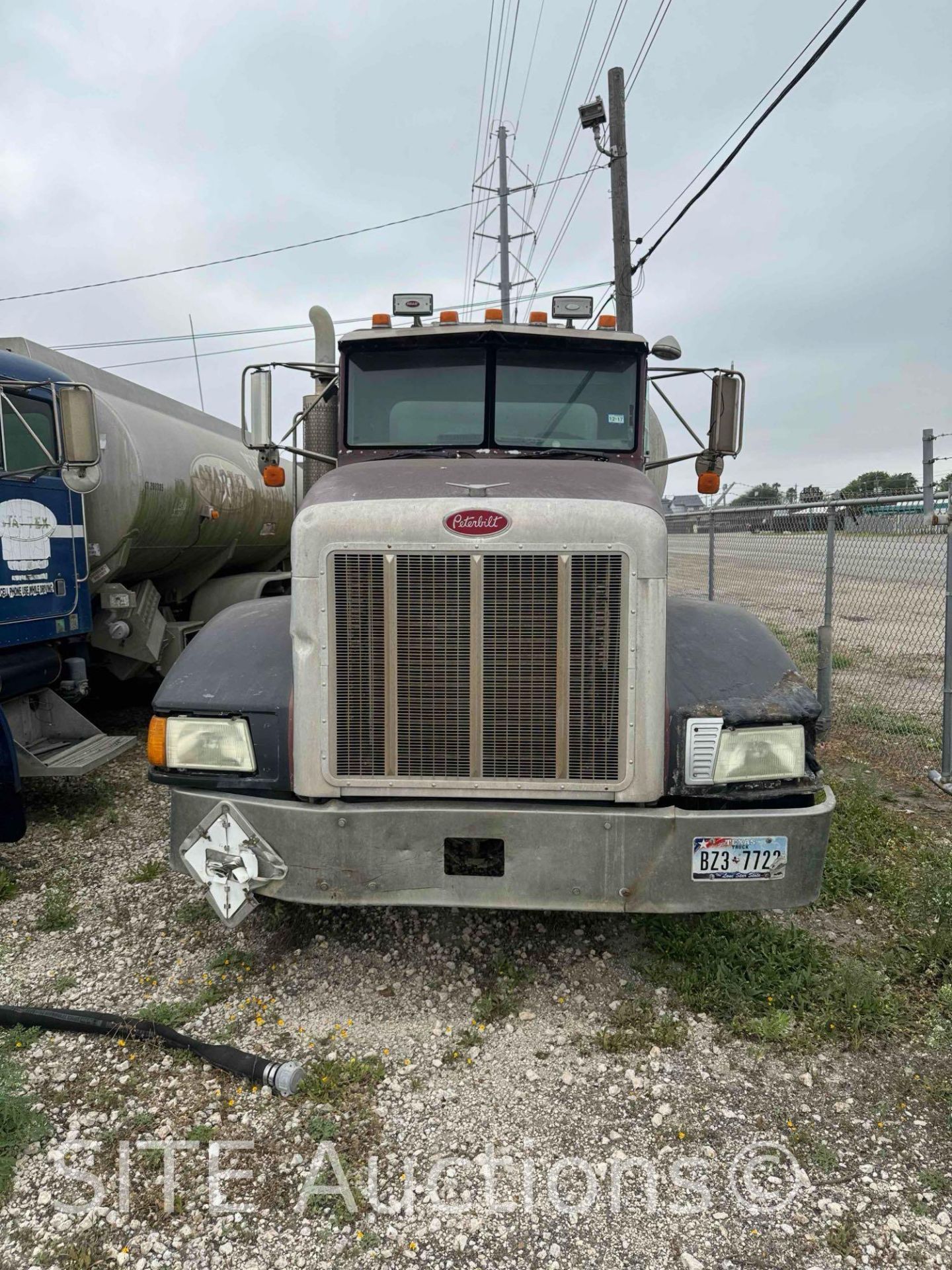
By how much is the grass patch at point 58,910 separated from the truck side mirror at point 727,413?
4.16 metres

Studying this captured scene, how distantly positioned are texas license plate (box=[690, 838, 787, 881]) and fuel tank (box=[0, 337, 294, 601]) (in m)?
5.12

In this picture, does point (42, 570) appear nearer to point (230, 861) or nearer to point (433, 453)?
point (433, 453)

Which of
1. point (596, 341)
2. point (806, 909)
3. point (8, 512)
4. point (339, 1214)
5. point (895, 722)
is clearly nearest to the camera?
point (339, 1214)

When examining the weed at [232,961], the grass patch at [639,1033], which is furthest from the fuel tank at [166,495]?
Result: the grass patch at [639,1033]

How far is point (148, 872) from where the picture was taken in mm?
4410

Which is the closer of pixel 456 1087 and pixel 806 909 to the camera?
pixel 456 1087

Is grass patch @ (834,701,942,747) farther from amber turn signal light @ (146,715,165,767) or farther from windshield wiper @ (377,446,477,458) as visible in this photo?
amber turn signal light @ (146,715,165,767)

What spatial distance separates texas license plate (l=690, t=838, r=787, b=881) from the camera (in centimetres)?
298

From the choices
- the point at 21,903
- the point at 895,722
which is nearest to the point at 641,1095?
the point at 21,903

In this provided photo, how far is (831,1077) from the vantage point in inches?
110

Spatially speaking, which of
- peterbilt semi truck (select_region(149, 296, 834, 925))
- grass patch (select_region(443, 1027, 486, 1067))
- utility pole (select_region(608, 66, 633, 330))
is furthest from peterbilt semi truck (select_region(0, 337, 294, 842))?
utility pole (select_region(608, 66, 633, 330))

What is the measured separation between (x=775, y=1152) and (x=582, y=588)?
1.87 meters

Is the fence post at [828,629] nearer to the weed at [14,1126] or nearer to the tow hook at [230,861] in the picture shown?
the tow hook at [230,861]

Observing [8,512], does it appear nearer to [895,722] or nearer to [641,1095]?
[641,1095]
